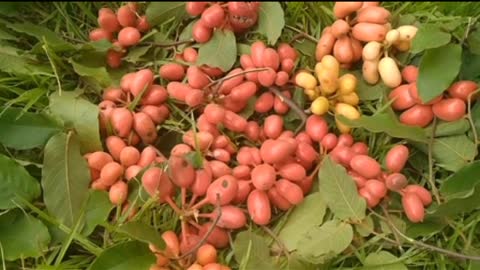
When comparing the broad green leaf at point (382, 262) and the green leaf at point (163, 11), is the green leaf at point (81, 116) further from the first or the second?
the broad green leaf at point (382, 262)

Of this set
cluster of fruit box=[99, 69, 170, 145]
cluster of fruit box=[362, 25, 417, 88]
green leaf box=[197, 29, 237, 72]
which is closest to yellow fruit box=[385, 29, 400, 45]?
cluster of fruit box=[362, 25, 417, 88]

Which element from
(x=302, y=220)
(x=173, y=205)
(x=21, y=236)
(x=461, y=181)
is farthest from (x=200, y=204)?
(x=461, y=181)

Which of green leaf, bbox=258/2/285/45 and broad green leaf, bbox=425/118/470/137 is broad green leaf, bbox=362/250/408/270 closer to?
broad green leaf, bbox=425/118/470/137

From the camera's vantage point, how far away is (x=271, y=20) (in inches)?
39.8

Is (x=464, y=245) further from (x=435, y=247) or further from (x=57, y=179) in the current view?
(x=57, y=179)

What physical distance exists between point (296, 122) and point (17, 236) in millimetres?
417

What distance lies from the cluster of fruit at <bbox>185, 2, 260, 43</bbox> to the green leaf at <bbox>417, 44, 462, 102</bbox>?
10.1 inches

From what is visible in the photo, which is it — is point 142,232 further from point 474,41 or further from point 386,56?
point 474,41

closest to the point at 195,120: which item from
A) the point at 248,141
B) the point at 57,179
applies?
the point at 248,141

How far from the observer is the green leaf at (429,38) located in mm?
915

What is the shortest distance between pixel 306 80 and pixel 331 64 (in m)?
0.04

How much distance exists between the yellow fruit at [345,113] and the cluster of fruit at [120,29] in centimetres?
31

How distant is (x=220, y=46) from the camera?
100 centimetres

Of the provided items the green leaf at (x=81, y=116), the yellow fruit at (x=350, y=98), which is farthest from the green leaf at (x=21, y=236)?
the yellow fruit at (x=350, y=98)
